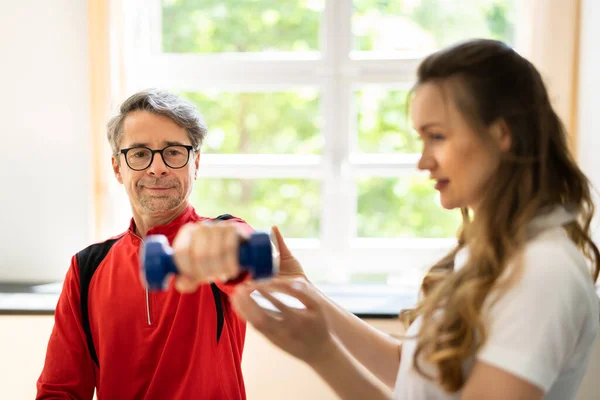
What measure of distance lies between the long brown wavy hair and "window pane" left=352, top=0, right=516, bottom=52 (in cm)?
208

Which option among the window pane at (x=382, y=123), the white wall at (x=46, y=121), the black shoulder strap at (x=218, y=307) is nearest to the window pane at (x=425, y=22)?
the window pane at (x=382, y=123)

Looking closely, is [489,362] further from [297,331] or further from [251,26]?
[251,26]

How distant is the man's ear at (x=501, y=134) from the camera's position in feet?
3.38

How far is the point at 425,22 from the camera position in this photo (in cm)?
312

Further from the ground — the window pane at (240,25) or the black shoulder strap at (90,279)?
the window pane at (240,25)

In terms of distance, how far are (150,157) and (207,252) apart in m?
0.83

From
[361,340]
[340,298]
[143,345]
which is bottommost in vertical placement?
[340,298]

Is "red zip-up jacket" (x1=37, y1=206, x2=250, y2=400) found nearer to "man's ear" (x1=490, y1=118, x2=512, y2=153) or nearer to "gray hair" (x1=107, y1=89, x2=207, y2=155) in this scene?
"gray hair" (x1=107, y1=89, x2=207, y2=155)

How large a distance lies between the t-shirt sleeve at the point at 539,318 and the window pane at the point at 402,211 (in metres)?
2.46

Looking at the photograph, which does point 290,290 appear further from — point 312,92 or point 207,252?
point 312,92

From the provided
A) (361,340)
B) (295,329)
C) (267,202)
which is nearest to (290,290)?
(295,329)

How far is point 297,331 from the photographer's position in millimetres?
1192

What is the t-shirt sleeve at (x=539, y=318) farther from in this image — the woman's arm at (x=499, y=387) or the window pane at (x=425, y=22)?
the window pane at (x=425, y=22)

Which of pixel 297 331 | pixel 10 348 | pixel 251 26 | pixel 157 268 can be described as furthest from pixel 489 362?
pixel 251 26
